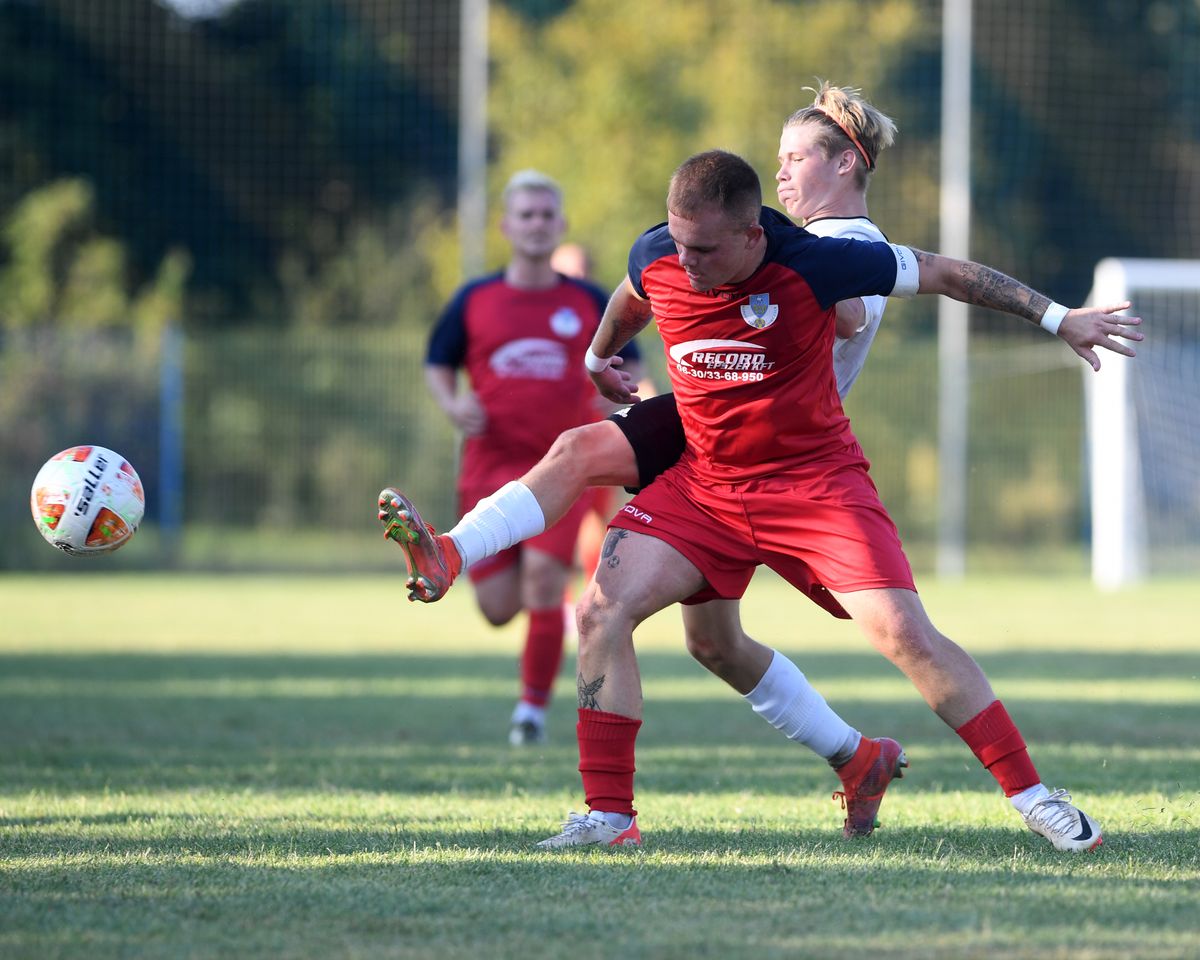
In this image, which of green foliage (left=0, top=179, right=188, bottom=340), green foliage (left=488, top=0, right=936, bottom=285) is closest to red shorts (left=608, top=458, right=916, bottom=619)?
green foliage (left=488, top=0, right=936, bottom=285)

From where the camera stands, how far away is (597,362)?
5.06 metres

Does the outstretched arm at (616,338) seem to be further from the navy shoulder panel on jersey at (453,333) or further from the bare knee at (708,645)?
the navy shoulder panel on jersey at (453,333)

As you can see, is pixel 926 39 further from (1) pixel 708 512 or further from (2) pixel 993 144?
(1) pixel 708 512

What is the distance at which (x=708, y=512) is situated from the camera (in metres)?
4.68

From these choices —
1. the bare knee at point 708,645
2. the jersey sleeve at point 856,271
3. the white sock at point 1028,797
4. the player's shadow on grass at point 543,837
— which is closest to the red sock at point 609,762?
the player's shadow on grass at point 543,837

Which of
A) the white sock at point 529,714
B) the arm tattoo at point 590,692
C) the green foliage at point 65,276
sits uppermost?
the green foliage at point 65,276

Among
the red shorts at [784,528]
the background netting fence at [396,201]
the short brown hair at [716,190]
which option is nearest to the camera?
the short brown hair at [716,190]

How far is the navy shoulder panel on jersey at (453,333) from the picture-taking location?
27.5 feet

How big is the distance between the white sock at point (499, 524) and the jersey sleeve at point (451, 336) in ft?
12.2

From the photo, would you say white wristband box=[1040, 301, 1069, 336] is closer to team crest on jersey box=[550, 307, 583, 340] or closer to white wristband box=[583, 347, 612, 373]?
white wristband box=[583, 347, 612, 373]

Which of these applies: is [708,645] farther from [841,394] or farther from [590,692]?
[841,394]

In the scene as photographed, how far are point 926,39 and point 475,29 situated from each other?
7.88 metres

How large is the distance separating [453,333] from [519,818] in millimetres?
3734

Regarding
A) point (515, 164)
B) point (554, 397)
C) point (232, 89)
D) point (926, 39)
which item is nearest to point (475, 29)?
point (515, 164)
